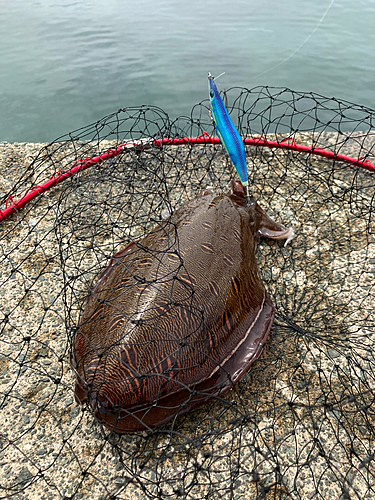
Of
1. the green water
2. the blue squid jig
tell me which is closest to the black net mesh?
the blue squid jig

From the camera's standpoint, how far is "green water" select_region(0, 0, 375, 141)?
6906mm

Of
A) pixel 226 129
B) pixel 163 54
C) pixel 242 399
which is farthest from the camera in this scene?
pixel 163 54

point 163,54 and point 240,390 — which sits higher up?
point 163,54

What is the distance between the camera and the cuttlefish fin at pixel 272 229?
3.46 meters

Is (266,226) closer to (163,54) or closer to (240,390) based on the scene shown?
(240,390)

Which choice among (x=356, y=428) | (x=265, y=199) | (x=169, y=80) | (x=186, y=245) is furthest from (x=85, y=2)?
(x=356, y=428)

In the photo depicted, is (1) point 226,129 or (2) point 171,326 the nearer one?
(2) point 171,326

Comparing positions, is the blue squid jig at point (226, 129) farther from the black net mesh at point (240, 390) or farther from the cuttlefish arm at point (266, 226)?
the black net mesh at point (240, 390)

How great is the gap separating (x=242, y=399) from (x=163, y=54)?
25.9 feet

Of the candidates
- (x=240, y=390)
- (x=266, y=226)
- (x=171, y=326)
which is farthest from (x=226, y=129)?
(x=240, y=390)

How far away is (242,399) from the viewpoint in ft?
8.01

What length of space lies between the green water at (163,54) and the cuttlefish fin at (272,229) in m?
3.81

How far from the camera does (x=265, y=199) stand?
3967mm

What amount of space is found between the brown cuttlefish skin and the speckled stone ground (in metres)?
0.18
